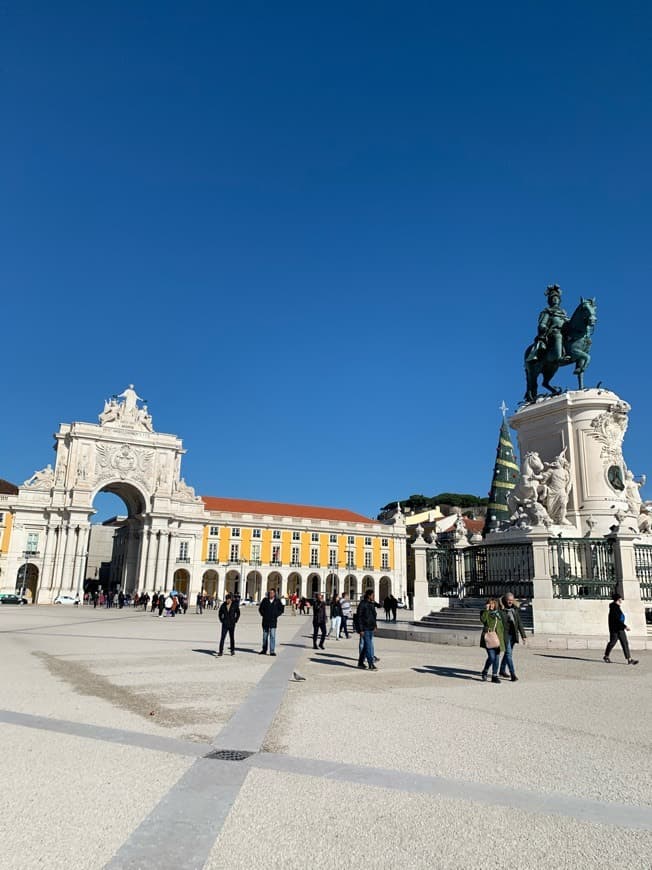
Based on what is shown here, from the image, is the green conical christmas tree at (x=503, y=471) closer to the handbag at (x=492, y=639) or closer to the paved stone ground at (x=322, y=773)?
the handbag at (x=492, y=639)

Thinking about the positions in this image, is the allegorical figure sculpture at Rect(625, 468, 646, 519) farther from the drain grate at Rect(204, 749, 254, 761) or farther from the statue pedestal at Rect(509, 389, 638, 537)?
the drain grate at Rect(204, 749, 254, 761)

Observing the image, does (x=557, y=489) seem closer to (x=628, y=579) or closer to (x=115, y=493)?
(x=628, y=579)

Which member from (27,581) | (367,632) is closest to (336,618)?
(367,632)

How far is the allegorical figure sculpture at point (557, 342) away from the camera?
2003 cm

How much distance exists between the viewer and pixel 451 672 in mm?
10305

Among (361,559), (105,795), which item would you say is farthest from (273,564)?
(105,795)

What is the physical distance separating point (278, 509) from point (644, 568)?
6395cm

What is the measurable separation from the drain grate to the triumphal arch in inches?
2359

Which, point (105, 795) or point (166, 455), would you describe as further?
point (166, 455)

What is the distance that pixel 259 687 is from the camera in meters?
8.41

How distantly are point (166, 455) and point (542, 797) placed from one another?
67.0m

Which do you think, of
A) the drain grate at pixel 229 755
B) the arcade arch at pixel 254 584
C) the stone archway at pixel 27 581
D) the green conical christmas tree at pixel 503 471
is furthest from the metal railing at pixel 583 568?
the arcade arch at pixel 254 584

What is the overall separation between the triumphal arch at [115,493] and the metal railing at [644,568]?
2136 inches

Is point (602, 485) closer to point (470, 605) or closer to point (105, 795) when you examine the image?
point (470, 605)
